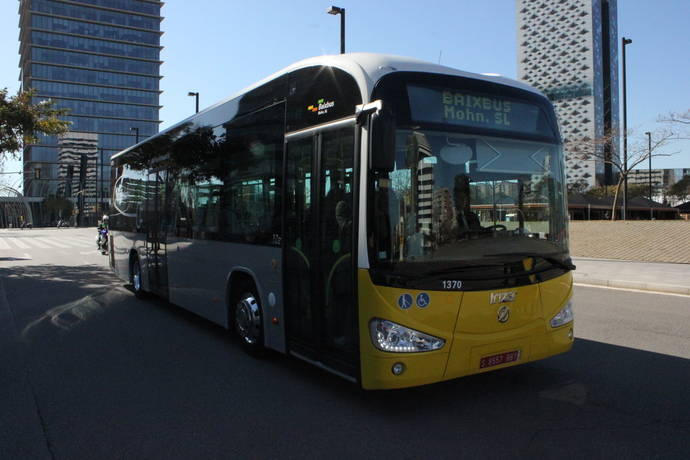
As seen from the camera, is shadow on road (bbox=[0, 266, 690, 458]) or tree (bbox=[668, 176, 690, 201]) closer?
shadow on road (bbox=[0, 266, 690, 458])

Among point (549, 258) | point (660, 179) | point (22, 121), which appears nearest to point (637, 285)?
point (549, 258)

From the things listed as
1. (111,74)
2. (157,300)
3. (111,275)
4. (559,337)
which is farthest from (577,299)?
(111,74)

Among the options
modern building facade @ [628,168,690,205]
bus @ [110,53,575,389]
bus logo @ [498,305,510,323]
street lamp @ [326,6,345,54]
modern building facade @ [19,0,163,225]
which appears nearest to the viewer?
bus @ [110,53,575,389]

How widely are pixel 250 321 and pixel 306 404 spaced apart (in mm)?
1597

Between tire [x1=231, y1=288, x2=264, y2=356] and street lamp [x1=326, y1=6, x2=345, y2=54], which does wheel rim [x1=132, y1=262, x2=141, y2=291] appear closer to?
tire [x1=231, y1=288, x2=264, y2=356]

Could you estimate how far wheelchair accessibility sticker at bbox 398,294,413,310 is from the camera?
4043 mm

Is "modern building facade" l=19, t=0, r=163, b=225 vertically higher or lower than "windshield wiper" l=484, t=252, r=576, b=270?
higher

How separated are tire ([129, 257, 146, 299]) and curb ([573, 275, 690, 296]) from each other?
30.4 ft

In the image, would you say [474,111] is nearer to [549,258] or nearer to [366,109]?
[366,109]

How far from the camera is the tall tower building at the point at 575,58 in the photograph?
14950 cm

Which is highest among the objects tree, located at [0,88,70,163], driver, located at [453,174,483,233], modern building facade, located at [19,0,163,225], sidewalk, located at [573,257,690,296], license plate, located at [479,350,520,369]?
modern building facade, located at [19,0,163,225]

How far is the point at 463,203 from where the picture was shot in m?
4.30

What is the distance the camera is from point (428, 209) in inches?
163

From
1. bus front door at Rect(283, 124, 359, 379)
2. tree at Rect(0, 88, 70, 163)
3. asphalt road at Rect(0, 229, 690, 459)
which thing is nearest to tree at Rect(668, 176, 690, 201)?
tree at Rect(0, 88, 70, 163)
